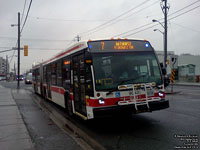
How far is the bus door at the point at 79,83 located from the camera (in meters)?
7.38

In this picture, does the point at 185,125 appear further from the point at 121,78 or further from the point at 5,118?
the point at 5,118

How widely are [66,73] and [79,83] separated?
1914 millimetres

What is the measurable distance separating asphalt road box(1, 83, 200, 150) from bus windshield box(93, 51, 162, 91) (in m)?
1.43

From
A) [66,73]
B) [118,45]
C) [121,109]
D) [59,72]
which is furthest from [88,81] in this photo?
[59,72]

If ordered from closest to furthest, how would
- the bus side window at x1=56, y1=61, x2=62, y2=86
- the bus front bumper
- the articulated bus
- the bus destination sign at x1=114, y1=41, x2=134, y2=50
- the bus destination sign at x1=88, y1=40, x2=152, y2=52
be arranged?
the bus front bumper
the articulated bus
the bus destination sign at x1=88, y1=40, x2=152, y2=52
the bus destination sign at x1=114, y1=41, x2=134, y2=50
the bus side window at x1=56, y1=61, x2=62, y2=86

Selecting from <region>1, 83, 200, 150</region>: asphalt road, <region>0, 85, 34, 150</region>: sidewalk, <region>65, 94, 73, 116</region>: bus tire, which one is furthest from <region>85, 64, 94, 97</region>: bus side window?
<region>65, 94, 73, 116</region>: bus tire

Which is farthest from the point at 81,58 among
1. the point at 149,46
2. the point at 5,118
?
the point at 5,118

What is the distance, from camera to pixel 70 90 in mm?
8812

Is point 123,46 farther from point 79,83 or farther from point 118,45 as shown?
point 79,83

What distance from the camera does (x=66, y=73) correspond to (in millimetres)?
9469

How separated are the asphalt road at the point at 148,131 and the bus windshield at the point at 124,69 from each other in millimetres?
1432

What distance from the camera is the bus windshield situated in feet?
21.6

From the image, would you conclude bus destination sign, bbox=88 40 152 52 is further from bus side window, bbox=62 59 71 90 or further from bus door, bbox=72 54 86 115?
bus side window, bbox=62 59 71 90

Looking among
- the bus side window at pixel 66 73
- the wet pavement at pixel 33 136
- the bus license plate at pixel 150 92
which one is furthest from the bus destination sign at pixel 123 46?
the wet pavement at pixel 33 136
